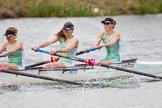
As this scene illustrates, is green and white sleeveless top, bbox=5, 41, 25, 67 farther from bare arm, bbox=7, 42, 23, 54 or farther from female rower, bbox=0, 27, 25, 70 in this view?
bare arm, bbox=7, 42, 23, 54

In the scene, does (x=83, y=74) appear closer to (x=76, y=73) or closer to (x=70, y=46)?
(x=76, y=73)

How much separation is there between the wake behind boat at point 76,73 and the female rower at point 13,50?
238mm

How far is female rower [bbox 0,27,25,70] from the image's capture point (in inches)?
545

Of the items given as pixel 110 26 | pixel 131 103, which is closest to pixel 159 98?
pixel 131 103

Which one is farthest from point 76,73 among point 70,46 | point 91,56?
point 91,56

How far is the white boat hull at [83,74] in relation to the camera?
1382 cm

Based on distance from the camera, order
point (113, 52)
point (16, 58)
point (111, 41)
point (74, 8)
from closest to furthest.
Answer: point (16, 58)
point (111, 41)
point (113, 52)
point (74, 8)

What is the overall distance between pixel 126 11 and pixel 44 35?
5126 mm

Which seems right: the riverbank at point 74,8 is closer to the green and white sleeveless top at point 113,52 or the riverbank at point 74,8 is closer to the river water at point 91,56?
the river water at point 91,56

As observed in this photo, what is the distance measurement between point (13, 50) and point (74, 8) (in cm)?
1158

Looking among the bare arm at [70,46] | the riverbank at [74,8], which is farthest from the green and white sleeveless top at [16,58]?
the riverbank at [74,8]

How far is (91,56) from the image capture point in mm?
18062

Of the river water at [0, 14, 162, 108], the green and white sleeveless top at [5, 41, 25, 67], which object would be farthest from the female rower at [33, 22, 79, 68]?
the river water at [0, 14, 162, 108]

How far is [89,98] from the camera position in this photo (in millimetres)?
13109
